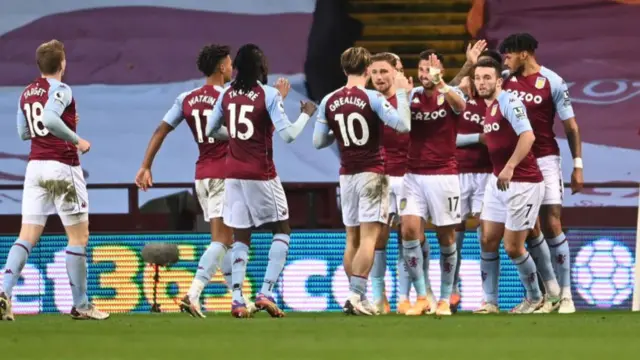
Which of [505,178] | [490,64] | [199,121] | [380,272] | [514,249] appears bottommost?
[380,272]

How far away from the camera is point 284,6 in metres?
20.7

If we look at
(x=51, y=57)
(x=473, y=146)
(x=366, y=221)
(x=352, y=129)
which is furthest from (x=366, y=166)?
(x=51, y=57)

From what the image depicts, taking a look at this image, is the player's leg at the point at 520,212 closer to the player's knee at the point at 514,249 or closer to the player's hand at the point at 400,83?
the player's knee at the point at 514,249

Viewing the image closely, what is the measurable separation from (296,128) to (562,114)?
239cm

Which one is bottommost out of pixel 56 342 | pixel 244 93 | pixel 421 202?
pixel 56 342

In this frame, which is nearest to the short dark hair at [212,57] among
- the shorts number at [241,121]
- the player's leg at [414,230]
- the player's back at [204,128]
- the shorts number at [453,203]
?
the player's back at [204,128]

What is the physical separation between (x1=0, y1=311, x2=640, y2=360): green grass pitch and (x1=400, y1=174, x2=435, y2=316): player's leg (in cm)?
128

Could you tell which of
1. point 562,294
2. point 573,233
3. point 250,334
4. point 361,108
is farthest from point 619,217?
point 250,334

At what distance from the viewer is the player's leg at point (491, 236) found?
1273 cm

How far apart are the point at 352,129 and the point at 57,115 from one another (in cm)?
220

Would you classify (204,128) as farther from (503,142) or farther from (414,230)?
(503,142)

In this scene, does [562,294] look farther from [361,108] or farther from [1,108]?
[1,108]

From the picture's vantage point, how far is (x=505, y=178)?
12.0 metres

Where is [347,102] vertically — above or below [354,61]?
below
